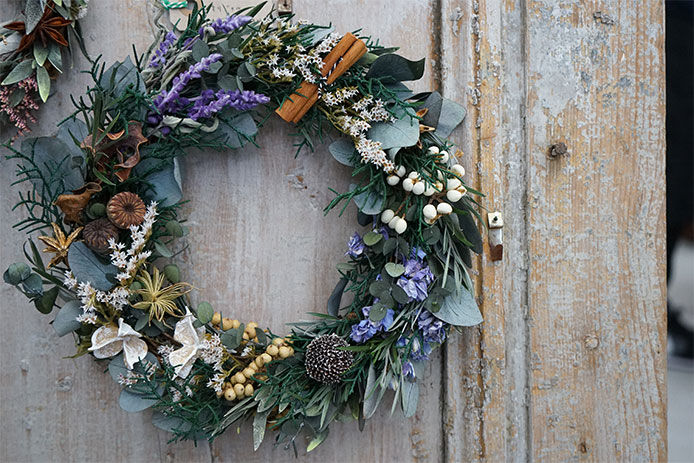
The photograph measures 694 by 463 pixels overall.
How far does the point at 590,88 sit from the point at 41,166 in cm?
Answer: 107

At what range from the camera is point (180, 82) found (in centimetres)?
87

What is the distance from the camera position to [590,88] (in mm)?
1051

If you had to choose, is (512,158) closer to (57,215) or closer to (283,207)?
(283,207)

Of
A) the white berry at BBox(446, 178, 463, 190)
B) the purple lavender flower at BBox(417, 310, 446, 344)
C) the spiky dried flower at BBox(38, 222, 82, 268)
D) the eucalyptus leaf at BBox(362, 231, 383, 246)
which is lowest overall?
the purple lavender flower at BBox(417, 310, 446, 344)

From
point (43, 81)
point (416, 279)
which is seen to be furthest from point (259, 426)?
point (43, 81)

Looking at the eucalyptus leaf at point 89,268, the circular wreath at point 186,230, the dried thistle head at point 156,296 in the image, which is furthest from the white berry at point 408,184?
the eucalyptus leaf at point 89,268

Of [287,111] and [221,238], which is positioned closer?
[287,111]

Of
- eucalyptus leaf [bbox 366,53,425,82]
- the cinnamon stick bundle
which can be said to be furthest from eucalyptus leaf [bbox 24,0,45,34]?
eucalyptus leaf [bbox 366,53,425,82]

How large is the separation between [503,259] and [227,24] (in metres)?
0.69

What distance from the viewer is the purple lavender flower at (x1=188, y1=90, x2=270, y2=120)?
889 millimetres

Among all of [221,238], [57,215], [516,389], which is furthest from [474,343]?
[57,215]

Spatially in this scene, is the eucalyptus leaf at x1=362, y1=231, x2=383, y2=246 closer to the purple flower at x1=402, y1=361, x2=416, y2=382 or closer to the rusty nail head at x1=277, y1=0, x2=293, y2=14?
the purple flower at x1=402, y1=361, x2=416, y2=382

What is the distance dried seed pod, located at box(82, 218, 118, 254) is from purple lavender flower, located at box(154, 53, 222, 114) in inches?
8.6

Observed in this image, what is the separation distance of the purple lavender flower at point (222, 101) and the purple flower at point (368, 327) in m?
0.42
